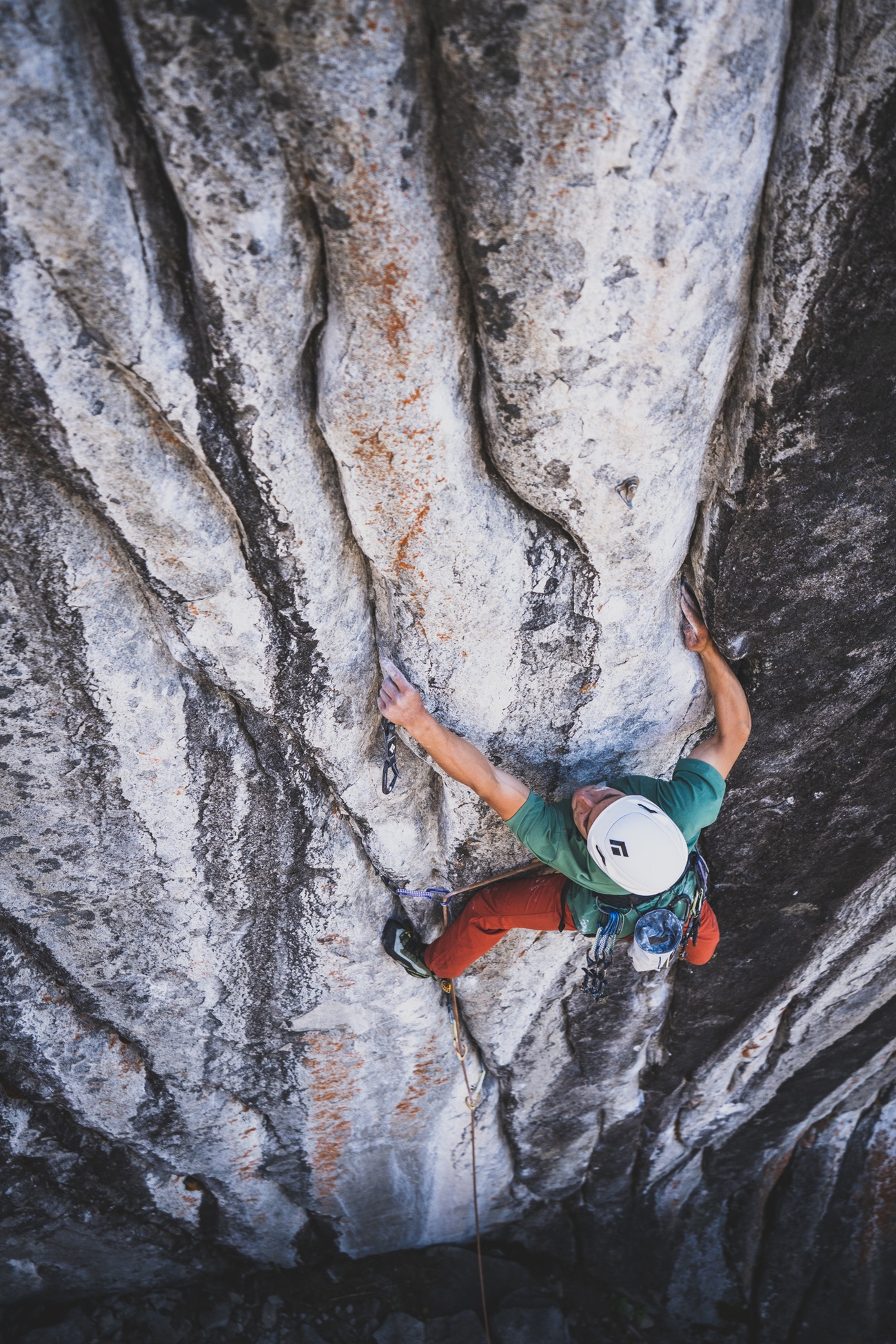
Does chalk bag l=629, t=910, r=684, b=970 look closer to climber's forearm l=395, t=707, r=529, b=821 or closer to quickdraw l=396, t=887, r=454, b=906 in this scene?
climber's forearm l=395, t=707, r=529, b=821

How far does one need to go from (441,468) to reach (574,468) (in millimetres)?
501

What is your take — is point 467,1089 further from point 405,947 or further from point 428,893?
point 428,893

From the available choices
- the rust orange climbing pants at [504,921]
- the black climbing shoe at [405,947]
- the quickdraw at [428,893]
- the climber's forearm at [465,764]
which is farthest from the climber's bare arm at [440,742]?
the black climbing shoe at [405,947]

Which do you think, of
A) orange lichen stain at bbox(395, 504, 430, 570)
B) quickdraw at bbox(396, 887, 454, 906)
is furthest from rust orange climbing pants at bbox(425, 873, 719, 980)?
orange lichen stain at bbox(395, 504, 430, 570)

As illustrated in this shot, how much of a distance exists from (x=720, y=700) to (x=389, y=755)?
158 cm

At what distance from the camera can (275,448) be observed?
293cm

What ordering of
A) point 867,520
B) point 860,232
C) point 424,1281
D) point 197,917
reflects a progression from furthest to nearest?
point 424,1281, point 197,917, point 867,520, point 860,232

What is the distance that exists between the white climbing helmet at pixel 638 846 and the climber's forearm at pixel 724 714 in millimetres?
611

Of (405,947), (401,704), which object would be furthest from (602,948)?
(401,704)

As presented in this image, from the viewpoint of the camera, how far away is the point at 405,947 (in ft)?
15.1

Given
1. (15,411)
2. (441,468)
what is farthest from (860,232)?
(15,411)

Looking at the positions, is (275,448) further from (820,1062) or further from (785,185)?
(820,1062)

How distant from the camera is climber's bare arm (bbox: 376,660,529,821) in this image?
3520 millimetres

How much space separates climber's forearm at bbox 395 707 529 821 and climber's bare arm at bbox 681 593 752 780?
3.15ft
